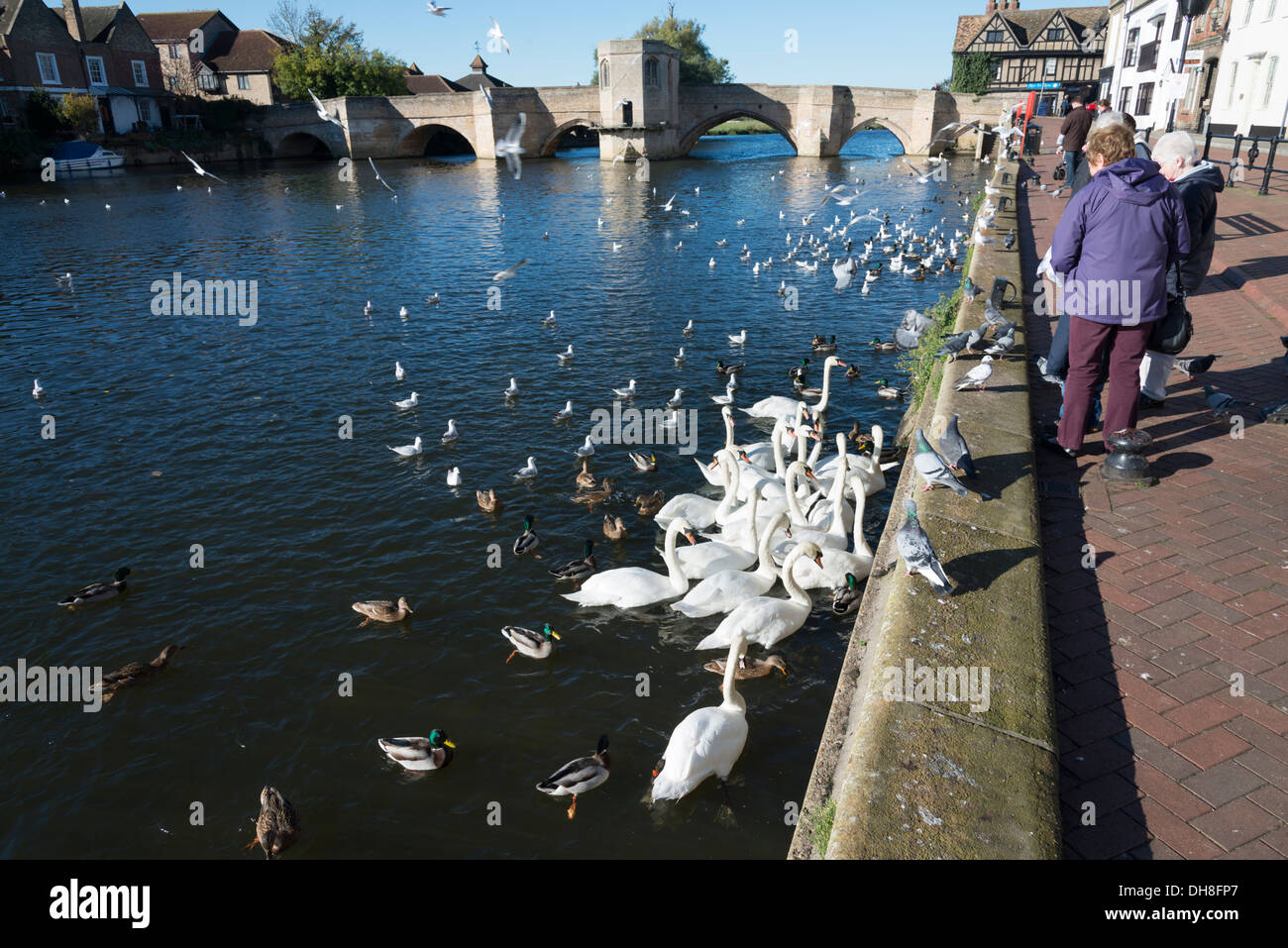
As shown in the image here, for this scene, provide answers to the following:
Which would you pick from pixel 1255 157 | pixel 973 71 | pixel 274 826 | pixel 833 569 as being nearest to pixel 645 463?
pixel 833 569

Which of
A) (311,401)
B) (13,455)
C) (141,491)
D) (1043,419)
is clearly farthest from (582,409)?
(13,455)

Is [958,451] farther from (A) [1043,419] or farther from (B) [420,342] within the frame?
(B) [420,342]

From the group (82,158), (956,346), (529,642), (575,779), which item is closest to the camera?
(575,779)

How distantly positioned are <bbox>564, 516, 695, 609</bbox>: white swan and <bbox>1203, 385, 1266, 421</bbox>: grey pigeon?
556 cm

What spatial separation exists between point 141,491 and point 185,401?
3877mm

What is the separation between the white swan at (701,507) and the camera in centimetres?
1020

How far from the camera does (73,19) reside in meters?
68.8

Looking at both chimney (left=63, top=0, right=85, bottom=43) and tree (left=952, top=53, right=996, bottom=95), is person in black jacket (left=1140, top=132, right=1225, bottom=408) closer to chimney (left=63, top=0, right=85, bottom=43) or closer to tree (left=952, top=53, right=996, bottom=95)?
chimney (left=63, top=0, right=85, bottom=43)

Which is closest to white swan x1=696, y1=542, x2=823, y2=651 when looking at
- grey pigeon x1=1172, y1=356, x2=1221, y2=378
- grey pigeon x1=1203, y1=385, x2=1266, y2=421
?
grey pigeon x1=1203, y1=385, x2=1266, y2=421

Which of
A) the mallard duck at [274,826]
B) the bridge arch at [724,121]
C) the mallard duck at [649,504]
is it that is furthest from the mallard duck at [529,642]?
the bridge arch at [724,121]

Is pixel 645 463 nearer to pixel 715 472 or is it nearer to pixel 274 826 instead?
pixel 715 472

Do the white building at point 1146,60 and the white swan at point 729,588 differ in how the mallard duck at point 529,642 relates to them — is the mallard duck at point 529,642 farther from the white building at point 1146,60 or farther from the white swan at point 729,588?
the white building at point 1146,60

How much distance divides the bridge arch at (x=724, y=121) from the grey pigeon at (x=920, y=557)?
7160 cm

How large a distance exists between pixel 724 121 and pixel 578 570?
7151 centimetres
